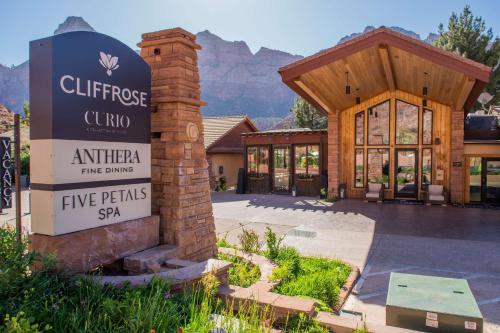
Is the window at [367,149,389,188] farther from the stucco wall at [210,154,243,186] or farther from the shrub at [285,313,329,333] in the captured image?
the shrub at [285,313,329,333]

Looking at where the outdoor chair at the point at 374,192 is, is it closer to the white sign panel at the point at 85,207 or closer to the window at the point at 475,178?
the window at the point at 475,178

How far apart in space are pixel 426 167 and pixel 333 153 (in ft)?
12.5

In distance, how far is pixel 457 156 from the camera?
1446 centimetres

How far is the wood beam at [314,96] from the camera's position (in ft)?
40.2

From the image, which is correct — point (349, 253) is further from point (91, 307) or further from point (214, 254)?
point (91, 307)

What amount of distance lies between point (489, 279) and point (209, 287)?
4.87m

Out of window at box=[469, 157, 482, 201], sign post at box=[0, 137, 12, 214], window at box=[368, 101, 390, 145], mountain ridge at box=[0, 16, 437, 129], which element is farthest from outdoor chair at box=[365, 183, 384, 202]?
mountain ridge at box=[0, 16, 437, 129]

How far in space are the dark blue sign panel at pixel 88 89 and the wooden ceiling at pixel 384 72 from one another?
7048 millimetres

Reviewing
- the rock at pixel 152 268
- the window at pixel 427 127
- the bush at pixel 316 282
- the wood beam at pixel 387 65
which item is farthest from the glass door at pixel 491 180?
the rock at pixel 152 268

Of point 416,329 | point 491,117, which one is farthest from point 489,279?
point 491,117

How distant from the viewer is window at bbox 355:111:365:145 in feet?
53.6

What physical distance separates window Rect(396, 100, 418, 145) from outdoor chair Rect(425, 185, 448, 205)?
2.03 meters

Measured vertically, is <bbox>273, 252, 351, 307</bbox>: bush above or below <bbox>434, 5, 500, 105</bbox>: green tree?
below

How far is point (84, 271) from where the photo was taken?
4066 millimetres
